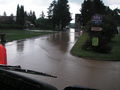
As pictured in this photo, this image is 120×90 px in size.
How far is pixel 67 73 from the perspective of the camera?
12.0 m

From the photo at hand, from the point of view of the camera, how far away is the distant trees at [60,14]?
105 m

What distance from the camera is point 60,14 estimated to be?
105 metres

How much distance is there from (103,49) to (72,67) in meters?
6.81

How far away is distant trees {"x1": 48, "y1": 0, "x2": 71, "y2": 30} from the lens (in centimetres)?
10500

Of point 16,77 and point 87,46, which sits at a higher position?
point 16,77

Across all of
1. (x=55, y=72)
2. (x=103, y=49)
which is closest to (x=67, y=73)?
(x=55, y=72)

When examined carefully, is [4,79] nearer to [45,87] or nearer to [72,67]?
[45,87]

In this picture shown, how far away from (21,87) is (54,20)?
104 meters

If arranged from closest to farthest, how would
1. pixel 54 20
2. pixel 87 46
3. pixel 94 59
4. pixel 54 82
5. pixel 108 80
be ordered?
1. pixel 54 82
2. pixel 108 80
3. pixel 94 59
4. pixel 87 46
5. pixel 54 20

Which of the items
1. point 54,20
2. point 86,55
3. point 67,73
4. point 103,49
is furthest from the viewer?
point 54,20

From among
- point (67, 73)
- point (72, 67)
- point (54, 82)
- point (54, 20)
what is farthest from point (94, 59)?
point (54, 20)

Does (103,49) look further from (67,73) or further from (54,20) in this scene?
(54,20)

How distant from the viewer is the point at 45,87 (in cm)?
222

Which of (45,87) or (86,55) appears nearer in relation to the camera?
(45,87)
